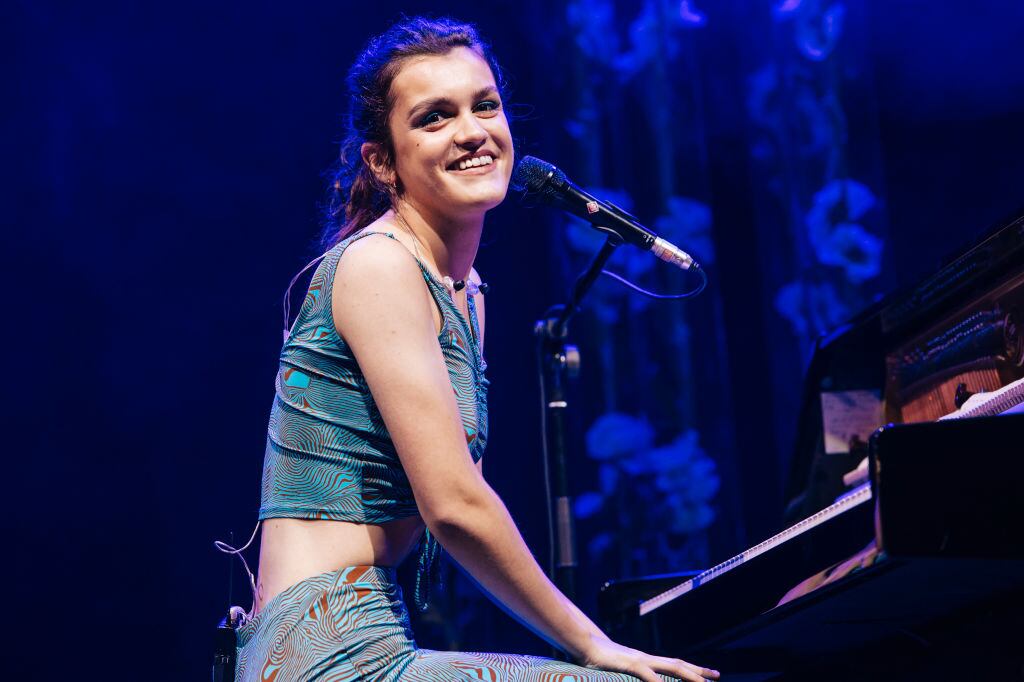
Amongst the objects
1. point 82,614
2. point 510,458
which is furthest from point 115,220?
point 510,458

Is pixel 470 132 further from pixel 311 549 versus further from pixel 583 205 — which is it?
pixel 311 549

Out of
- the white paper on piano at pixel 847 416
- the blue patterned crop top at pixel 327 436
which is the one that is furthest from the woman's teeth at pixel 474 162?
the white paper on piano at pixel 847 416

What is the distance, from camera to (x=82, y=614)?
3.39 metres

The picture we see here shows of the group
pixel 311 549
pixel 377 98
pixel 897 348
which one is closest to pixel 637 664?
pixel 311 549

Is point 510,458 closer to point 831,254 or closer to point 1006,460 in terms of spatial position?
point 831,254

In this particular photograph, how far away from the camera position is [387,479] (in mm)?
1589

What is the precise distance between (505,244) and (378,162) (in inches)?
80.9

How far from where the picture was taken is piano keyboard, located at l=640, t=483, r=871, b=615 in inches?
63.0

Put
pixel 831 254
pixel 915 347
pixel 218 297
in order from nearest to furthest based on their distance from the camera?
pixel 915 347, pixel 218 297, pixel 831 254

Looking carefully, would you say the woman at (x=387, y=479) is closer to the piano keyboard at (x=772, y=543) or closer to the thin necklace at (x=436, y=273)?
the thin necklace at (x=436, y=273)

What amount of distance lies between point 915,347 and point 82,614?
109 inches

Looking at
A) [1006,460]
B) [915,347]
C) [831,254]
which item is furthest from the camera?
[831,254]

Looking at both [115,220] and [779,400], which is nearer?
[115,220]

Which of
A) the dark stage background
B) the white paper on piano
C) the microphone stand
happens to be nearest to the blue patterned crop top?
the microphone stand
